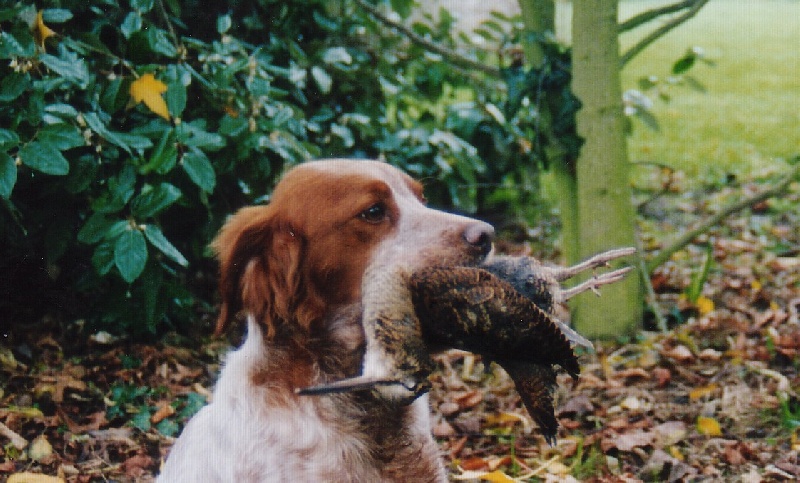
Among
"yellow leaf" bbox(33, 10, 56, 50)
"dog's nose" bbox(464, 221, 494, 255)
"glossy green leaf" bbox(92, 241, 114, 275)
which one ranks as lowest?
"glossy green leaf" bbox(92, 241, 114, 275)

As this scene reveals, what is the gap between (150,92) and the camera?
131 inches

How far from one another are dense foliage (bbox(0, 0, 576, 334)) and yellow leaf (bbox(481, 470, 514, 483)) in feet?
4.16

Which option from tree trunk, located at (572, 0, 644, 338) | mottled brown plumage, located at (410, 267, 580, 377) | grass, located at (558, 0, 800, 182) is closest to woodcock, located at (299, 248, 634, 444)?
Answer: mottled brown plumage, located at (410, 267, 580, 377)

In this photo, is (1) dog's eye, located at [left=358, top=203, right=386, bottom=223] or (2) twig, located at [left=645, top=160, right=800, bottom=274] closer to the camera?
(1) dog's eye, located at [left=358, top=203, right=386, bottom=223]

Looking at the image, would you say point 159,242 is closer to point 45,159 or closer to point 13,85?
point 45,159

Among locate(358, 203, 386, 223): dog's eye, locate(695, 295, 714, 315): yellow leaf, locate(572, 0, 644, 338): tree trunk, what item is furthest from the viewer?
locate(695, 295, 714, 315): yellow leaf

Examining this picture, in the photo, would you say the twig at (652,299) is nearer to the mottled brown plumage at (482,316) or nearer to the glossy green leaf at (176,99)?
the mottled brown plumage at (482,316)

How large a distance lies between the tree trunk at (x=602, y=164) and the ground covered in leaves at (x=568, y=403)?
0.17 meters

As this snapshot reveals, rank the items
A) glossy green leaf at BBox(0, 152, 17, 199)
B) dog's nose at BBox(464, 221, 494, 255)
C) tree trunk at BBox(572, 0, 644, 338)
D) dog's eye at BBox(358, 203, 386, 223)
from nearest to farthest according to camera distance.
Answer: dog's nose at BBox(464, 221, 494, 255) < dog's eye at BBox(358, 203, 386, 223) < glossy green leaf at BBox(0, 152, 17, 199) < tree trunk at BBox(572, 0, 644, 338)

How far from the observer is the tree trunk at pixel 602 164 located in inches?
164

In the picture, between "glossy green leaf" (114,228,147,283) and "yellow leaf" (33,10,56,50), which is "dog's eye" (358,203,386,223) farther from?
"yellow leaf" (33,10,56,50)

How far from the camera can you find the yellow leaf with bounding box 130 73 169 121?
3336 millimetres

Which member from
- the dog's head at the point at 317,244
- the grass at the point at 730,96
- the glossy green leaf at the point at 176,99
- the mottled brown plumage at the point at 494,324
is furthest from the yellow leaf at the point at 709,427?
the grass at the point at 730,96

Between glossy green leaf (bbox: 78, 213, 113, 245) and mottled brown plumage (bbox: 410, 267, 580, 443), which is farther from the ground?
mottled brown plumage (bbox: 410, 267, 580, 443)
